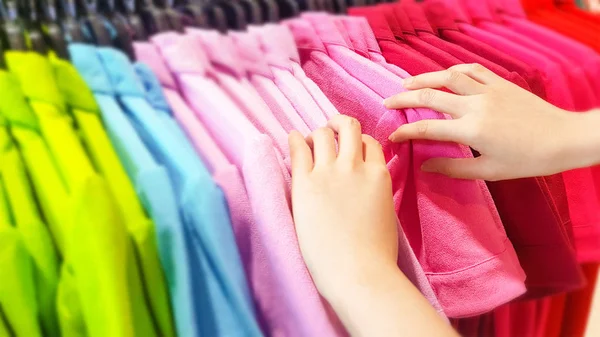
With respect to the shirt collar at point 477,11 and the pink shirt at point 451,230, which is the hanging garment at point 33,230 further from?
the shirt collar at point 477,11

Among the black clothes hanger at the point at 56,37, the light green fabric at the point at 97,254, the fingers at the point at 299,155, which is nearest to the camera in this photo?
the light green fabric at the point at 97,254

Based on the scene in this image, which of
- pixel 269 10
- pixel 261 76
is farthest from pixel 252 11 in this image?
pixel 261 76

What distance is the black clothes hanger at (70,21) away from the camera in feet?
1.88

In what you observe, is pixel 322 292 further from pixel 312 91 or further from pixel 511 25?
pixel 511 25

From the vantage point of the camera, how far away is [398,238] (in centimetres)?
48

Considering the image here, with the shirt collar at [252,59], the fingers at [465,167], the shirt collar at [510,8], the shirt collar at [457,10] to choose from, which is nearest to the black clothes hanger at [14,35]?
the shirt collar at [252,59]

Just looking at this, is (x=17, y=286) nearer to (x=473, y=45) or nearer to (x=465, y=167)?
(x=465, y=167)

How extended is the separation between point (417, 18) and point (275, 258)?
450 millimetres

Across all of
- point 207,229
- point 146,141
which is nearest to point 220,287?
point 207,229

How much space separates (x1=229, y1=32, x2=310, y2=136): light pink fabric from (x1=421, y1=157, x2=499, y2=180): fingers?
16 cm

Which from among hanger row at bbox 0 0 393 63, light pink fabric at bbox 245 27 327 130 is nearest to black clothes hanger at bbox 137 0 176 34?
hanger row at bbox 0 0 393 63

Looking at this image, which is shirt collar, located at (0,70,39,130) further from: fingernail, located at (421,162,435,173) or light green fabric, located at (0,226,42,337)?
fingernail, located at (421,162,435,173)

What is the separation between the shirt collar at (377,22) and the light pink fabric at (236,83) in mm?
205

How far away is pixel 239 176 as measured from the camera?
443 mm
